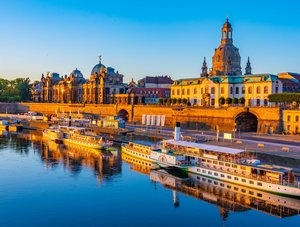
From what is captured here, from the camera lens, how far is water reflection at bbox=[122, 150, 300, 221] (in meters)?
28.3

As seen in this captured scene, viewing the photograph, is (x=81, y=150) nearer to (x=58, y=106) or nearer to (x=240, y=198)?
(x=240, y=198)

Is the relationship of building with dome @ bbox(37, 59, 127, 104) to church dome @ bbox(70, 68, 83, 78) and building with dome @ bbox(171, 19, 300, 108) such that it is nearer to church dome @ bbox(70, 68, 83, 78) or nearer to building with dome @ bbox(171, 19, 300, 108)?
church dome @ bbox(70, 68, 83, 78)

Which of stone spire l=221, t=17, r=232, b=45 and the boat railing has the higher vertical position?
stone spire l=221, t=17, r=232, b=45

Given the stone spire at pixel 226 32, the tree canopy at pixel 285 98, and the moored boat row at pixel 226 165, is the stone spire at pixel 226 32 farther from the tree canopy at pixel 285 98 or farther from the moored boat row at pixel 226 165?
the moored boat row at pixel 226 165

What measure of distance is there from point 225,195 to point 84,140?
31.4 meters

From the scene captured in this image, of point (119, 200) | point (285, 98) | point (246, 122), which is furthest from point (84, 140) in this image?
point (285, 98)

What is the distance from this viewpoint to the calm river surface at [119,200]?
26125 millimetres

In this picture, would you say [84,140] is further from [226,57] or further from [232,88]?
[226,57]

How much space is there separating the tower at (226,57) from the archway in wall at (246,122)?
41.6 metres

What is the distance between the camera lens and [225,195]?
104 feet

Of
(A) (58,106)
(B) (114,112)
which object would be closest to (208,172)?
(B) (114,112)

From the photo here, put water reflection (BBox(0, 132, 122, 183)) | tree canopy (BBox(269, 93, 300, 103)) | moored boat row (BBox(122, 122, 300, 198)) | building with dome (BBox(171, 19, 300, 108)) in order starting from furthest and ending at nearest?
1. building with dome (BBox(171, 19, 300, 108))
2. tree canopy (BBox(269, 93, 300, 103))
3. water reflection (BBox(0, 132, 122, 183))
4. moored boat row (BBox(122, 122, 300, 198))

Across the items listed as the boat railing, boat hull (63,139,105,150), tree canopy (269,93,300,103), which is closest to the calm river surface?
the boat railing

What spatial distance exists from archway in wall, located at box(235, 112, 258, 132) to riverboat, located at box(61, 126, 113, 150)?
25.4 m
